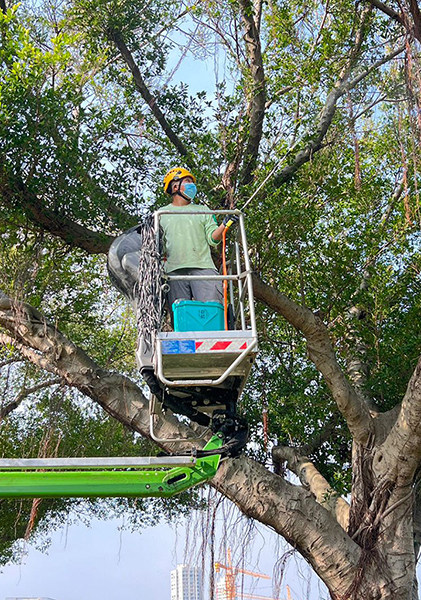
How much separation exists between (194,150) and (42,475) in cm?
551

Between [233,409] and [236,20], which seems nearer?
[233,409]

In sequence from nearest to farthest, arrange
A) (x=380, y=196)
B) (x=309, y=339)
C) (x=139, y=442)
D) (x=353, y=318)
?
(x=309, y=339) → (x=353, y=318) → (x=380, y=196) → (x=139, y=442)

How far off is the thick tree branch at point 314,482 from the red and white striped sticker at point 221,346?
13.5 feet

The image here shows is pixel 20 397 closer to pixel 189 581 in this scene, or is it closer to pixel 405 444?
pixel 189 581

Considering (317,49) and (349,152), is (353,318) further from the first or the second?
(317,49)

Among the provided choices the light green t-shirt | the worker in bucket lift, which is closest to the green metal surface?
the worker in bucket lift

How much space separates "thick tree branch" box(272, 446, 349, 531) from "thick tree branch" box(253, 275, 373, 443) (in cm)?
88

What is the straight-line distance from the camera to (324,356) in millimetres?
8141

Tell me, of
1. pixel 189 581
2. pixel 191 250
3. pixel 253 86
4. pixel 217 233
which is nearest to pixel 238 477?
pixel 189 581

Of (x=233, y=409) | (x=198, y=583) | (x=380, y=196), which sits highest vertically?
(x=380, y=196)

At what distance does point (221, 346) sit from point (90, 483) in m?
1.23

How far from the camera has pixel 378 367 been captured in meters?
9.61

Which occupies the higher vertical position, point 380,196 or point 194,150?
point 380,196

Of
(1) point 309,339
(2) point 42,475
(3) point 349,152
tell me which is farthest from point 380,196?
(2) point 42,475
